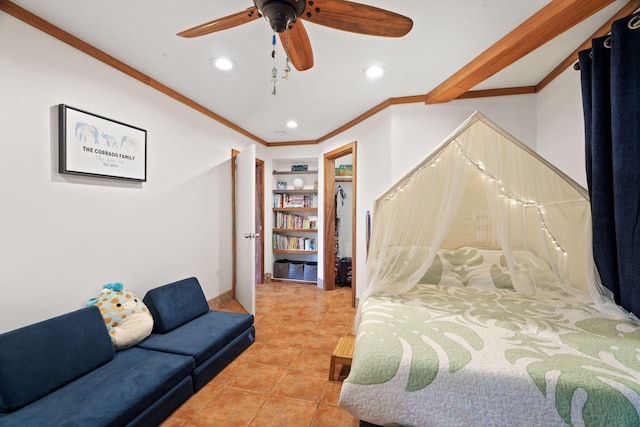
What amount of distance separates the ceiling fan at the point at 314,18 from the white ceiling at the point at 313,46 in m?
0.38

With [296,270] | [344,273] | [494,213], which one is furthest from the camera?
[296,270]

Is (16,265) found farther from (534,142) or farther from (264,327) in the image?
(534,142)

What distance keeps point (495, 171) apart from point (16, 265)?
3.16m

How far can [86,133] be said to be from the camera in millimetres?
2016

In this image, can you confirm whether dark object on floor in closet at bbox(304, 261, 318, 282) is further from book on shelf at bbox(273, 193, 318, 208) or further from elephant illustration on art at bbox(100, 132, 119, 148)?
elephant illustration on art at bbox(100, 132, 119, 148)

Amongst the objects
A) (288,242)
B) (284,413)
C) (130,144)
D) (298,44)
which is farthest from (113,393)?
(288,242)

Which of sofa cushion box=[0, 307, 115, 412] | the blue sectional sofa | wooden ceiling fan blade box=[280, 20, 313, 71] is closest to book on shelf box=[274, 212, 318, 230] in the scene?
the blue sectional sofa

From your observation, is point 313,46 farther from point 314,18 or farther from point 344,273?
point 344,273

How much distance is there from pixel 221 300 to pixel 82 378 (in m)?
2.01

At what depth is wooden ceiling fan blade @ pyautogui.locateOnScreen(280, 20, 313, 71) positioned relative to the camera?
1417 mm

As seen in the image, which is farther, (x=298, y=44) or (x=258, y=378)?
(x=258, y=378)

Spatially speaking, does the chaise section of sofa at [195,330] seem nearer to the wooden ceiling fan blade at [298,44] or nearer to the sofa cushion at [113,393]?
the sofa cushion at [113,393]

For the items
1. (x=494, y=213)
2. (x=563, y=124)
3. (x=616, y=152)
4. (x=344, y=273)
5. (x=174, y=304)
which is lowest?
(x=344, y=273)

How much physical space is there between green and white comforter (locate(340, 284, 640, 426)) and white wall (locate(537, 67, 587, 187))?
4.38ft
